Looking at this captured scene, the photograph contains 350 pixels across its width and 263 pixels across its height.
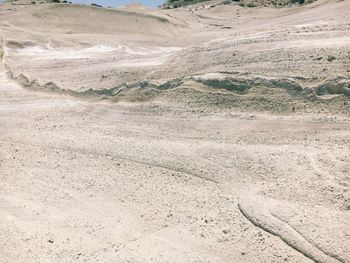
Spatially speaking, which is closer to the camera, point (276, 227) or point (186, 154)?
point (276, 227)

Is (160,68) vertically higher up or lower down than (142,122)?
higher up

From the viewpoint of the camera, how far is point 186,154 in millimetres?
13844

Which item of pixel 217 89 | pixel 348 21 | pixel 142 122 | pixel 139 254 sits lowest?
pixel 139 254

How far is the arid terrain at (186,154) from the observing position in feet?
34.2

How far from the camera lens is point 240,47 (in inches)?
722

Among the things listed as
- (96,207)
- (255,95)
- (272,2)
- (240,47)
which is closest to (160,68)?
(240,47)

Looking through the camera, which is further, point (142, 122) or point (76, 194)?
point (142, 122)

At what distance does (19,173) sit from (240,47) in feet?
28.6

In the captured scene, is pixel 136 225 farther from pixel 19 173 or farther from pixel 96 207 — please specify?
pixel 19 173

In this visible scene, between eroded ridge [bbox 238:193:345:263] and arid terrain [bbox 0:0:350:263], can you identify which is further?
arid terrain [bbox 0:0:350:263]

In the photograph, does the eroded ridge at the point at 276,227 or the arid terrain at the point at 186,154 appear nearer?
the eroded ridge at the point at 276,227

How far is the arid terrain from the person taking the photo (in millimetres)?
10430

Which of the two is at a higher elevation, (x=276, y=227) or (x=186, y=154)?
(x=186, y=154)

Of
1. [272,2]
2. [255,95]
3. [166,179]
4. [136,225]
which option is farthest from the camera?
[272,2]
